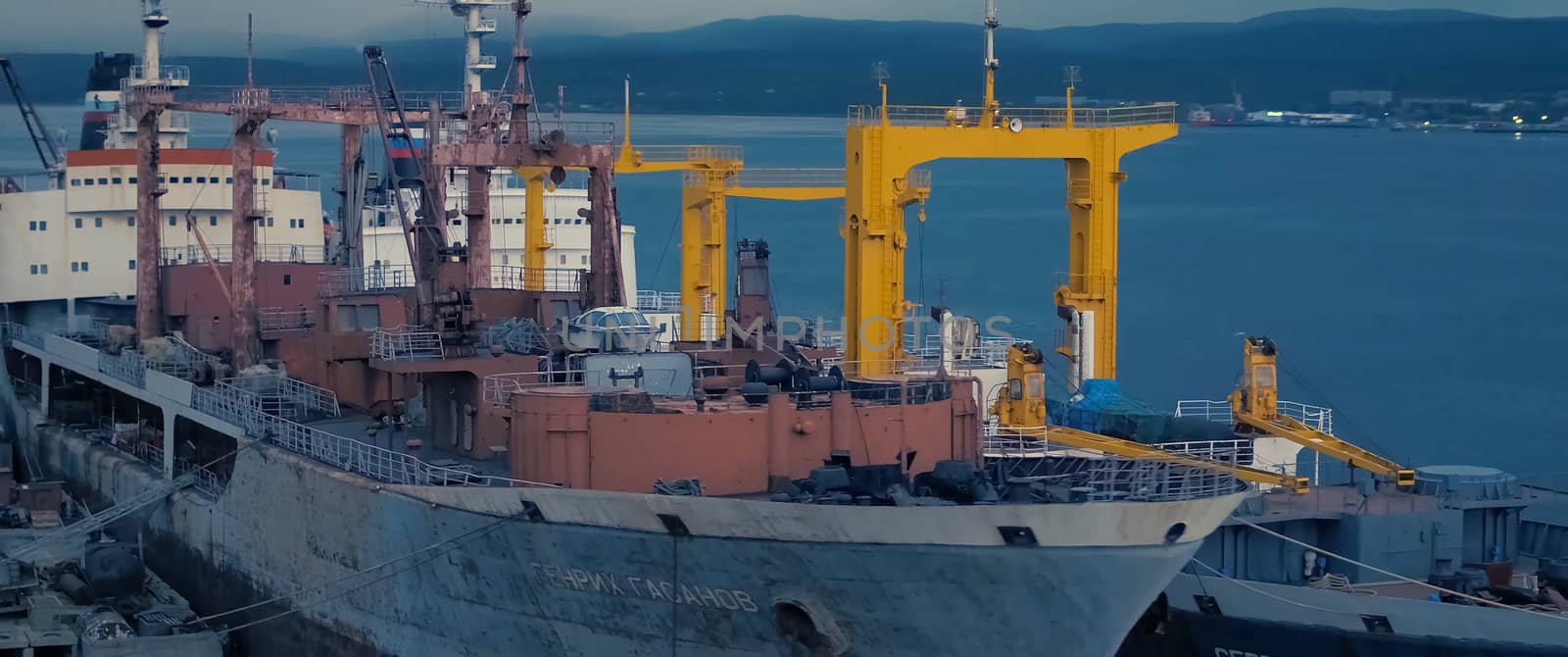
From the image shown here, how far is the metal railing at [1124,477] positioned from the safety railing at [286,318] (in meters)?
15.1

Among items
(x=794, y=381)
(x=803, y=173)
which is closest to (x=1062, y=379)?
(x=803, y=173)

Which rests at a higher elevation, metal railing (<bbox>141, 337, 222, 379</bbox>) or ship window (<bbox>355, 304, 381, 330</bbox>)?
ship window (<bbox>355, 304, 381, 330</bbox>)

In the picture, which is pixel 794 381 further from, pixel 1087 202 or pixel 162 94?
pixel 162 94

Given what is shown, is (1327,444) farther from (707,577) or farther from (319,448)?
(319,448)

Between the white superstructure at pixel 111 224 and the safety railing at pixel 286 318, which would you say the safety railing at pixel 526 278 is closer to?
the white superstructure at pixel 111 224

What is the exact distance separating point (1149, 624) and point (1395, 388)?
141ft

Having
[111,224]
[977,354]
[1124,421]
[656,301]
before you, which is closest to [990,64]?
[1124,421]

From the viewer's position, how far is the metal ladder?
2908cm

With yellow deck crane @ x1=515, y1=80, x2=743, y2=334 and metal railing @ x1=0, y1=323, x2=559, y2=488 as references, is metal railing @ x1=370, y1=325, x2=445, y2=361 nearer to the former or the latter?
metal railing @ x1=0, y1=323, x2=559, y2=488

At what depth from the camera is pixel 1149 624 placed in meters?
24.5

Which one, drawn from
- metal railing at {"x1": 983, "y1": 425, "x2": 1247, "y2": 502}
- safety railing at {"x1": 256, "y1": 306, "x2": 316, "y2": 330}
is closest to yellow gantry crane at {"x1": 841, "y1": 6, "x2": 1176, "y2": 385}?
metal railing at {"x1": 983, "y1": 425, "x2": 1247, "y2": 502}

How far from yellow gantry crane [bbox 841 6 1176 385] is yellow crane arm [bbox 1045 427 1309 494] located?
245 cm

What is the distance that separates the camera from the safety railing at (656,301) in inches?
1975

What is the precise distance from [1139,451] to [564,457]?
11.1 metres
